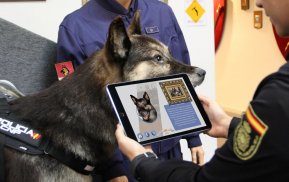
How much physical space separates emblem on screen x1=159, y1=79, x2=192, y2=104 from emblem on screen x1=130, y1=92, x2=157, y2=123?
0.22ft

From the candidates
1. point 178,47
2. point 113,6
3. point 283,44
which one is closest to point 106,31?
point 113,6

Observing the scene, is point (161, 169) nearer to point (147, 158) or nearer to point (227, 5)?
point (147, 158)

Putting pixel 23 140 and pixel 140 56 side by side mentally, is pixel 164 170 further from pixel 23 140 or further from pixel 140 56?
pixel 140 56

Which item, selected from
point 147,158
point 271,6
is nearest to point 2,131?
point 147,158

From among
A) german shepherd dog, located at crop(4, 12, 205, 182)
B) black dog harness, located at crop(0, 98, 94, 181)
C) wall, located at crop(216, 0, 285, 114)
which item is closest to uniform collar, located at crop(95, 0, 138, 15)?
german shepherd dog, located at crop(4, 12, 205, 182)

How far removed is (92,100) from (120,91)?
0.73ft

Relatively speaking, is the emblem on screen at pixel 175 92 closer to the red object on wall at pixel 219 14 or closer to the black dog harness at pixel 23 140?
the black dog harness at pixel 23 140

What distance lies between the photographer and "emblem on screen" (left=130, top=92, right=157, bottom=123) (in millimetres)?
1207

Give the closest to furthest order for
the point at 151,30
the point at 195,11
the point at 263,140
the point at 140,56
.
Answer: the point at 263,140, the point at 140,56, the point at 151,30, the point at 195,11

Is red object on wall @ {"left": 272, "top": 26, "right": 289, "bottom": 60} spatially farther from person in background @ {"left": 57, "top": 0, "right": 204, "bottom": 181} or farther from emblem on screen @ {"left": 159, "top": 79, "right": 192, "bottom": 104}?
emblem on screen @ {"left": 159, "top": 79, "right": 192, "bottom": 104}

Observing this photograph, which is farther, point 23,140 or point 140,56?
point 140,56

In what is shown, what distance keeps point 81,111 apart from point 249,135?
74 centimetres

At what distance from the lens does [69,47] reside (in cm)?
160

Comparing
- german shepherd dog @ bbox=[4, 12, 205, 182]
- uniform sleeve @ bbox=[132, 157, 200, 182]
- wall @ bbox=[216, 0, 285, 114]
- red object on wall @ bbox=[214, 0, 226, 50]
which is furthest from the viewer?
red object on wall @ bbox=[214, 0, 226, 50]
